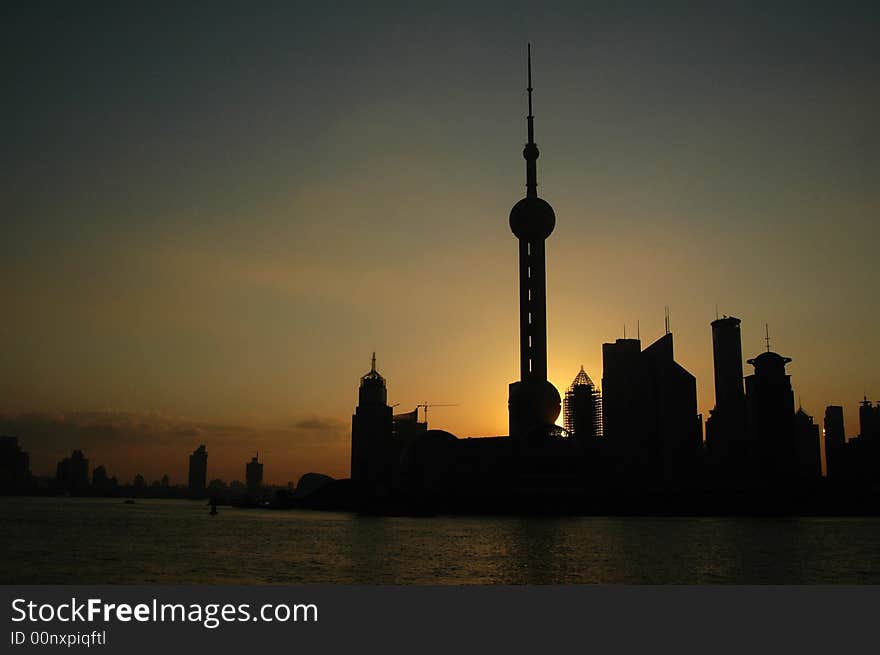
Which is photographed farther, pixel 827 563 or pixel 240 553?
pixel 240 553

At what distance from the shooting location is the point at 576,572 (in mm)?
79625

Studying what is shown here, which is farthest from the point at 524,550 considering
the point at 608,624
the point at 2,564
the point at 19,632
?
the point at 19,632

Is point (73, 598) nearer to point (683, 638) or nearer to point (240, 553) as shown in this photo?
point (683, 638)

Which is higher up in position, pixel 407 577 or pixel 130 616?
pixel 130 616

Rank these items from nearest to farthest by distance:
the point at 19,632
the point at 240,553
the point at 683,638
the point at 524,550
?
the point at 19,632 < the point at 683,638 < the point at 240,553 < the point at 524,550

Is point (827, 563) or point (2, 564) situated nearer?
point (2, 564)

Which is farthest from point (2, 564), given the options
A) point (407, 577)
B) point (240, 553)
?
point (407, 577)

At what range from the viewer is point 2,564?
272ft

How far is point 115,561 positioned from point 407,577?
113ft

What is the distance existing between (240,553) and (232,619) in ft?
238

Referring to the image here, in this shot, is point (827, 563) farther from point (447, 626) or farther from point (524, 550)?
point (447, 626)

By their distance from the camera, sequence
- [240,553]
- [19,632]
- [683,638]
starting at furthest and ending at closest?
[240,553], [683,638], [19,632]

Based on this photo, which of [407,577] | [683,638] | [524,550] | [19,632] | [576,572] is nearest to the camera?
[19,632]

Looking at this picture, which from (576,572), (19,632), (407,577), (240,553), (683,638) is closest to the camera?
(19,632)
